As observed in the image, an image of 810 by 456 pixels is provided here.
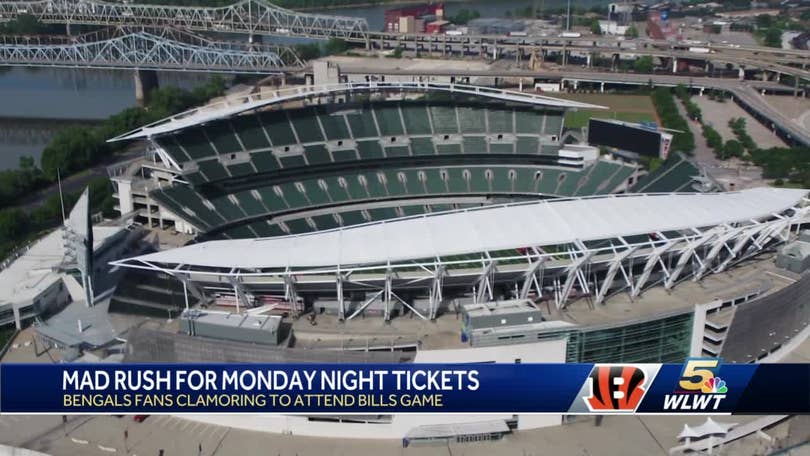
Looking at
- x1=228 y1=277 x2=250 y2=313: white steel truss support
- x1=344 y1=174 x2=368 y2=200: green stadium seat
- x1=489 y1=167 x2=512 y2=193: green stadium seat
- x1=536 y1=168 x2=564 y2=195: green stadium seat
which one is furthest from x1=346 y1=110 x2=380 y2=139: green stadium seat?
x1=228 y1=277 x2=250 y2=313: white steel truss support

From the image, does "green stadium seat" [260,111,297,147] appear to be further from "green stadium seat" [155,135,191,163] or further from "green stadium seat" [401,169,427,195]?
"green stadium seat" [401,169,427,195]

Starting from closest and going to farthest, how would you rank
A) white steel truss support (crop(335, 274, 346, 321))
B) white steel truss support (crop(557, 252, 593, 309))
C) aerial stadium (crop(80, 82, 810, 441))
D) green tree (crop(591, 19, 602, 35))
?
aerial stadium (crop(80, 82, 810, 441))
white steel truss support (crop(335, 274, 346, 321))
white steel truss support (crop(557, 252, 593, 309))
green tree (crop(591, 19, 602, 35))

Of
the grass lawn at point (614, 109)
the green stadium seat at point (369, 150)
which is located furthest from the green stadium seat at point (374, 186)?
the grass lawn at point (614, 109)

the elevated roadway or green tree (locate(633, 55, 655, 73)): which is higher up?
green tree (locate(633, 55, 655, 73))

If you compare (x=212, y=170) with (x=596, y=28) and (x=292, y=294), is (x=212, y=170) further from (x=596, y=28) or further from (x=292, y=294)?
(x=596, y=28)

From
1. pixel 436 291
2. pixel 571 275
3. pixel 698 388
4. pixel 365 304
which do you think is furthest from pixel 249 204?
pixel 698 388
